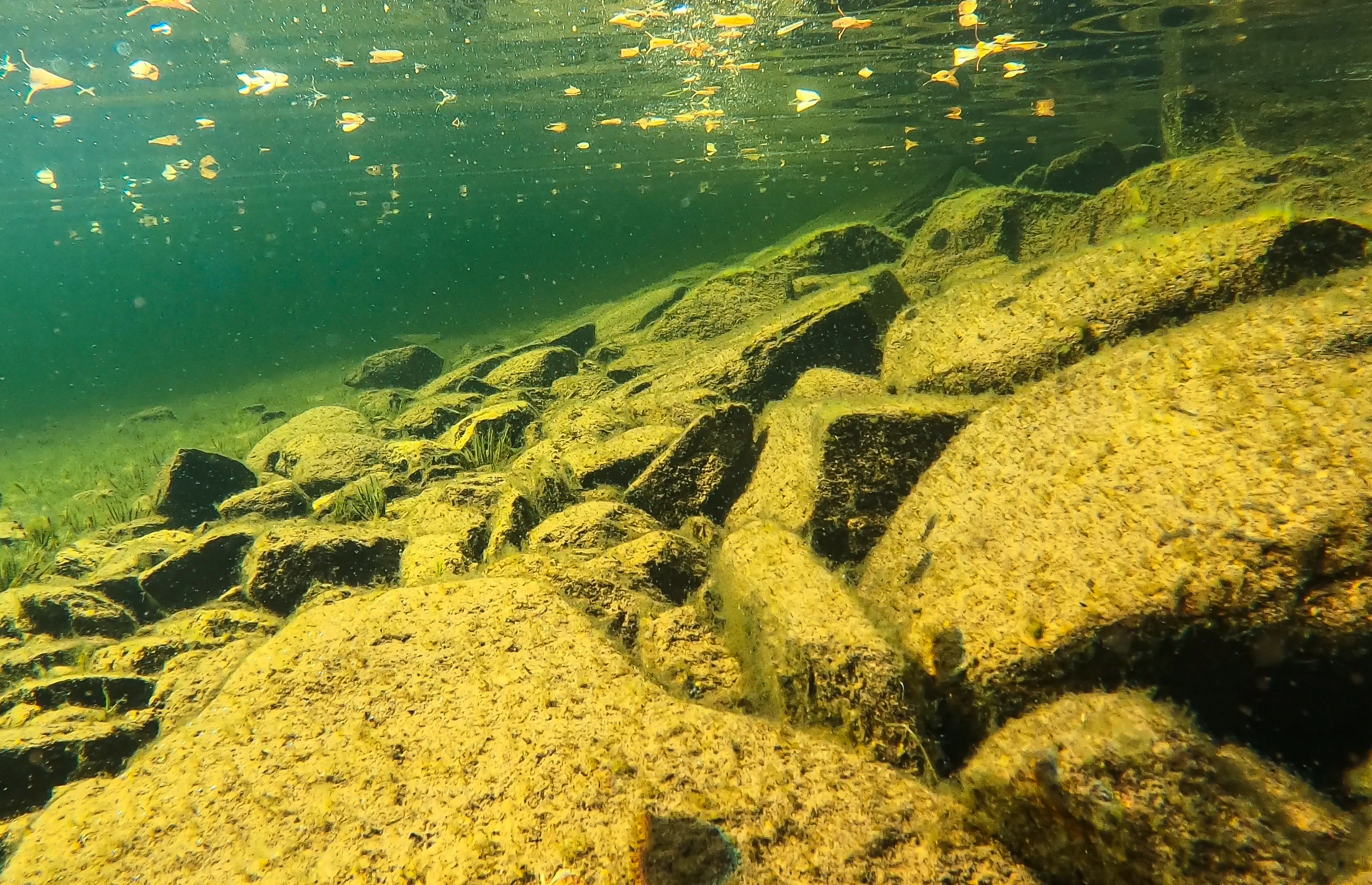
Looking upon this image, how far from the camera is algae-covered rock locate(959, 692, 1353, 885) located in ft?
5.88

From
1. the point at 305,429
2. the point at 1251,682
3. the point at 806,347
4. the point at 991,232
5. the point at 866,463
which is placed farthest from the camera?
the point at 305,429

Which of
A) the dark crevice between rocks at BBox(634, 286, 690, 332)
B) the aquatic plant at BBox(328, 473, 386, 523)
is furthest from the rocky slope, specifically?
the dark crevice between rocks at BBox(634, 286, 690, 332)

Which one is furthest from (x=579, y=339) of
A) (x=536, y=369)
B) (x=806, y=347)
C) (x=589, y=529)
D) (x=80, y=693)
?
(x=80, y=693)

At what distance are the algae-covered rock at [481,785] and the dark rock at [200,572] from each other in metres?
3.47

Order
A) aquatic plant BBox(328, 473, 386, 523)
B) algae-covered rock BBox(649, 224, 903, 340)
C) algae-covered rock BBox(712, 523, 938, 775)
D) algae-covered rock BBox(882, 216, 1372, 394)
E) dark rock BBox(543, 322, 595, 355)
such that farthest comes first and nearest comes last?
1. dark rock BBox(543, 322, 595, 355)
2. algae-covered rock BBox(649, 224, 903, 340)
3. aquatic plant BBox(328, 473, 386, 523)
4. algae-covered rock BBox(882, 216, 1372, 394)
5. algae-covered rock BBox(712, 523, 938, 775)

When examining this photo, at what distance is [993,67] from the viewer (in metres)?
20.7

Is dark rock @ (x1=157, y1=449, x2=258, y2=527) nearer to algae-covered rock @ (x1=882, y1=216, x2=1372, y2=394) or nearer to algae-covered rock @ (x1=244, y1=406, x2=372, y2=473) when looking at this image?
algae-covered rock @ (x1=244, y1=406, x2=372, y2=473)

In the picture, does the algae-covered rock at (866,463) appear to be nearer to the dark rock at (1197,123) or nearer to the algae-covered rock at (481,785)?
the algae-covered rock at (481,785)

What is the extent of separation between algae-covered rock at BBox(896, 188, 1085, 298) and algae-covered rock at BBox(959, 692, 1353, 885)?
24.0 feet

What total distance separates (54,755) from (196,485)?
5.43 metres

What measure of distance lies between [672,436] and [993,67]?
857 inches

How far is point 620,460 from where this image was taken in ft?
18.9

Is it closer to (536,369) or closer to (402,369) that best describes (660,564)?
(536,369)

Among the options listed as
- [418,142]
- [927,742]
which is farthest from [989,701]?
[418,142]
